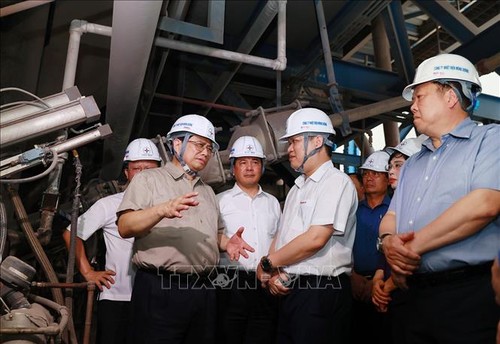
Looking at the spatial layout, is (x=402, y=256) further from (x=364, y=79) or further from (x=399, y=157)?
(x=364, y=79)

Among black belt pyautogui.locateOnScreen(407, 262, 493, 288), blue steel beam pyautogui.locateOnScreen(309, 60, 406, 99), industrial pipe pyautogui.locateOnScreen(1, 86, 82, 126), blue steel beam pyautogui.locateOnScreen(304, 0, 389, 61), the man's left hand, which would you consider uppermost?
blue steel beam pyautogui.locateOnScreen(304, 0, 389, 61)

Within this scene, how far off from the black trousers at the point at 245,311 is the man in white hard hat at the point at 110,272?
0.62m

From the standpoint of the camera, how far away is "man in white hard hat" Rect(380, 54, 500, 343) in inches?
56.5

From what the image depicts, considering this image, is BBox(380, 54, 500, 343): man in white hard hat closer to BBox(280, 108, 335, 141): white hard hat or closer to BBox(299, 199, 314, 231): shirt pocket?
BBox(299, 199, 314, 231): shirt pocket

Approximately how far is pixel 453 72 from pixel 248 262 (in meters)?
1.51

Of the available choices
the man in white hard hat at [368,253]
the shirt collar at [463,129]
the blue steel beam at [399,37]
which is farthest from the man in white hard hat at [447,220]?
the blue steel beam at [399,37]

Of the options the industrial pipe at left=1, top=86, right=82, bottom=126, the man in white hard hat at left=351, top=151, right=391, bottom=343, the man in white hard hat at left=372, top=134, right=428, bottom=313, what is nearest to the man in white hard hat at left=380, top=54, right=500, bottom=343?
the man in white hard hat at left=372, top=134, right=428, bottom=313

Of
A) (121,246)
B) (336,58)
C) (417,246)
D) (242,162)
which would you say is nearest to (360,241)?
(242,162)

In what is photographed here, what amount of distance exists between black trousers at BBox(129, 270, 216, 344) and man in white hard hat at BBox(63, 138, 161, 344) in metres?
0.66

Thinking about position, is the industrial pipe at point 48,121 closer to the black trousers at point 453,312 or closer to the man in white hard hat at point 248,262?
the man in white hard hat at point 248,262

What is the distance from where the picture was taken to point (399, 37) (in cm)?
395

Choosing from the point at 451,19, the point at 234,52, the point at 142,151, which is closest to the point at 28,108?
the point at 142,151

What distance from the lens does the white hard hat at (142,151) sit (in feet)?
9.83

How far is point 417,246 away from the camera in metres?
1.54
